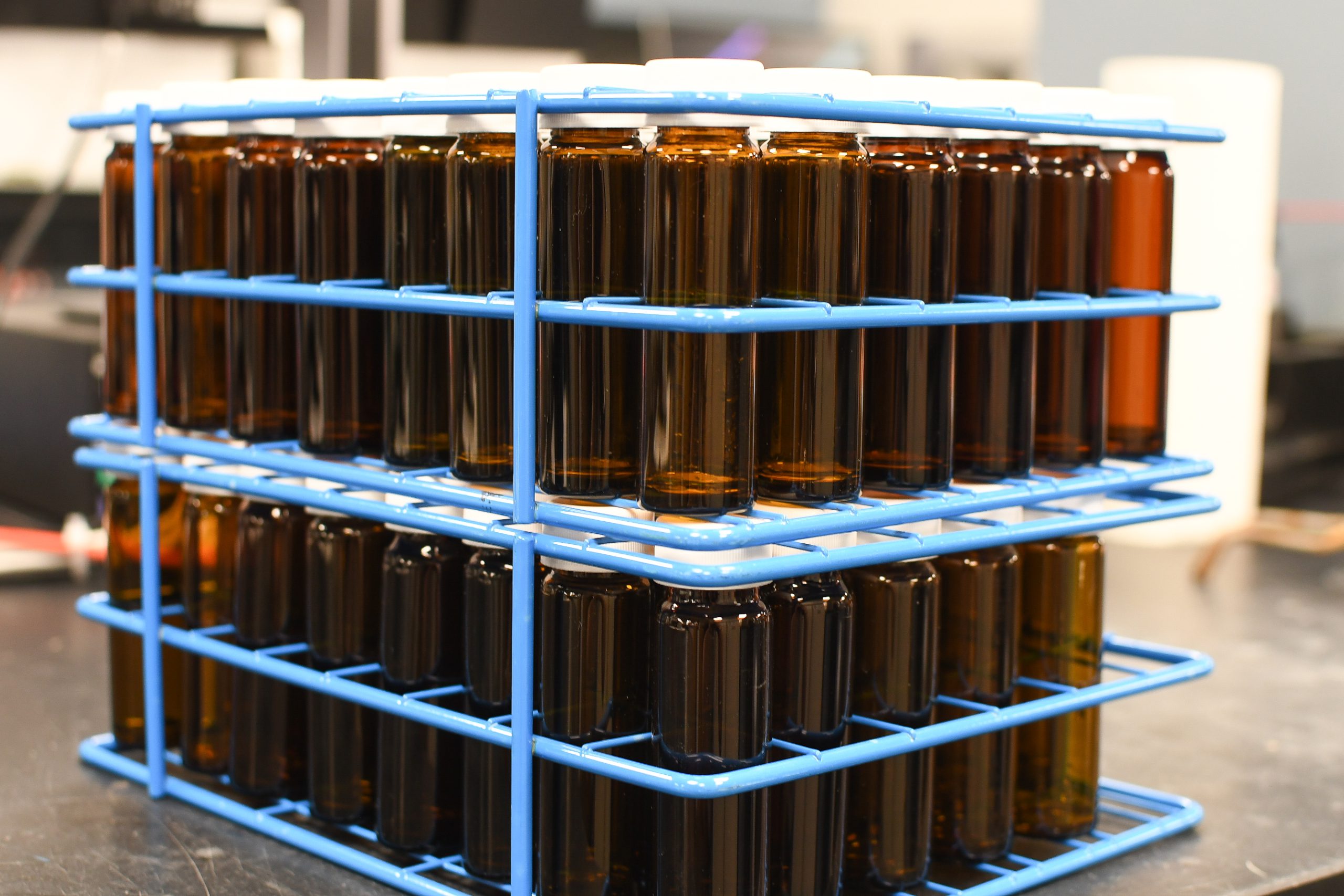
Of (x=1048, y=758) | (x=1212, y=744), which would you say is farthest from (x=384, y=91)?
(x=1212, y=744)

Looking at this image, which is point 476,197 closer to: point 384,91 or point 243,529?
point 384,91

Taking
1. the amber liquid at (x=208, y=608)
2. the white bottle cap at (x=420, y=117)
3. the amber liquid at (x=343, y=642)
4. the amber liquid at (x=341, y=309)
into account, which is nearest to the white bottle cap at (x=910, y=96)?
the white bottle cap at (x=420, y=117)

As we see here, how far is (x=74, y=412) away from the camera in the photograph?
2662 mm

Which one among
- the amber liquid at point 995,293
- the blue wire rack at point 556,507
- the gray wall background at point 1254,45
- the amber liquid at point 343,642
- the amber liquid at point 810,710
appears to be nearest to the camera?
the blue wire rack at point 556,507

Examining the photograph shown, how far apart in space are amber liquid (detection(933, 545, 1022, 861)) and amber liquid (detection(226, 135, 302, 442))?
2.23 feet

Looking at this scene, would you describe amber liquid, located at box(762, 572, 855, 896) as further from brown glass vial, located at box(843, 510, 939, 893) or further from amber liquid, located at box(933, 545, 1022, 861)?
amber liquid, located at box(933, 545, 1022, 861)

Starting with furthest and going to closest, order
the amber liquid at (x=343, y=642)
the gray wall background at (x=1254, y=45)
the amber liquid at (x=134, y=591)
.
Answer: the gray wall background at (x=1254, y=45) → the amber liquid at (x=134, y=591) → the amber liquid at (x=343, y=642)

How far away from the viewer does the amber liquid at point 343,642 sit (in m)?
1.52

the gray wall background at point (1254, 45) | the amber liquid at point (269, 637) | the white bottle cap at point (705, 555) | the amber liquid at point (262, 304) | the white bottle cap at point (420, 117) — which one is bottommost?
the amber liquid at point (269, 637)

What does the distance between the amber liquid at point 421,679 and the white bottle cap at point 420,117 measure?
0.37 meters

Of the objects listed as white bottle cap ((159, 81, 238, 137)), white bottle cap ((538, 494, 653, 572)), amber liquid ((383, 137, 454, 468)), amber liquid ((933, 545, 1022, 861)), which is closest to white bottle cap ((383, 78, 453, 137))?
amber liquid ((383, 137, 454, 468))

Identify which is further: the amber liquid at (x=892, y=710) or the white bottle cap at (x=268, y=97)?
the white bottle cap at (x=268, y=97)

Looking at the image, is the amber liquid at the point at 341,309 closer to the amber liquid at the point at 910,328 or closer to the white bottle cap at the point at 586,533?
the white bottle cap at the point at 586,533

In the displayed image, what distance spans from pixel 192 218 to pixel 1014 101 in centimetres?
85
